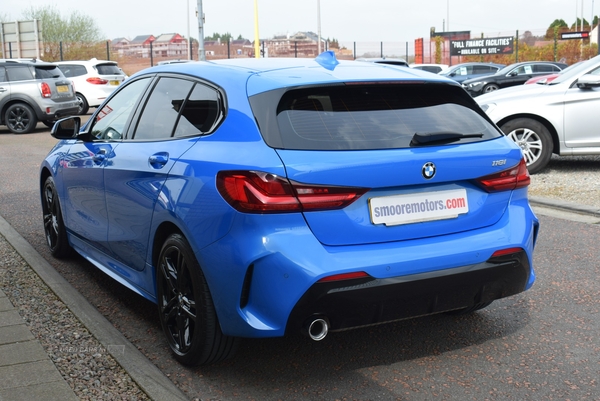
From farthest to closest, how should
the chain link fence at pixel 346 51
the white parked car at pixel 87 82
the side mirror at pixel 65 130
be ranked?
the chain link fence at pixel 346 51 < the white parked car at pixel 87 82 < the side mirror at pixel 65 130

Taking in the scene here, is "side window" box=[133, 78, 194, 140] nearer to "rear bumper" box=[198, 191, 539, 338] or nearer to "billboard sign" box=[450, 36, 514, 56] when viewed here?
"rear bumper" box=[198, 191, 539, 338]

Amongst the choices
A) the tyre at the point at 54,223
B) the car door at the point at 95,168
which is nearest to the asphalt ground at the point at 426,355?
the car door at the point at 95,168

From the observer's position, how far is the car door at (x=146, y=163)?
4.07 metres

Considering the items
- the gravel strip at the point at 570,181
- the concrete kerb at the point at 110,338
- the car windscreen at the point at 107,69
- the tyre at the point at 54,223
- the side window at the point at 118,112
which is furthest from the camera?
the car windscreen at the point at 107,69

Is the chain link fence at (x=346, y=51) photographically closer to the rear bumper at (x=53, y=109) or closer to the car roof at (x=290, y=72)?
the rear bumper at (x=53, y=109)

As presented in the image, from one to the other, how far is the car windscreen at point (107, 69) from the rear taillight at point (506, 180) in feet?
76.7

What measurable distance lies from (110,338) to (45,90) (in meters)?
17.1

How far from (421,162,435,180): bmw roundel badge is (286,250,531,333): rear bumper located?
430mm

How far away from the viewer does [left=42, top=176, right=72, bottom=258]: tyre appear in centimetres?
615

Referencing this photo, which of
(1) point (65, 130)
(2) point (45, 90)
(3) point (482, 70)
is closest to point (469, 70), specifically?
(3) point (482, 70)

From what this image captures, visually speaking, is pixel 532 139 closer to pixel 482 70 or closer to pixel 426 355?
pixel 426 355

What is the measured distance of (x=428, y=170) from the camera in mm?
3574

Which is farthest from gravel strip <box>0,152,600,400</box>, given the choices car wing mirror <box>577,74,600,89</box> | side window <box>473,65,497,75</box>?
side window <box>473,65,497,75</box>

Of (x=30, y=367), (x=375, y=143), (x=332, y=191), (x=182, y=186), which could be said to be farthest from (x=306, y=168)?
(x=30, y=367)
